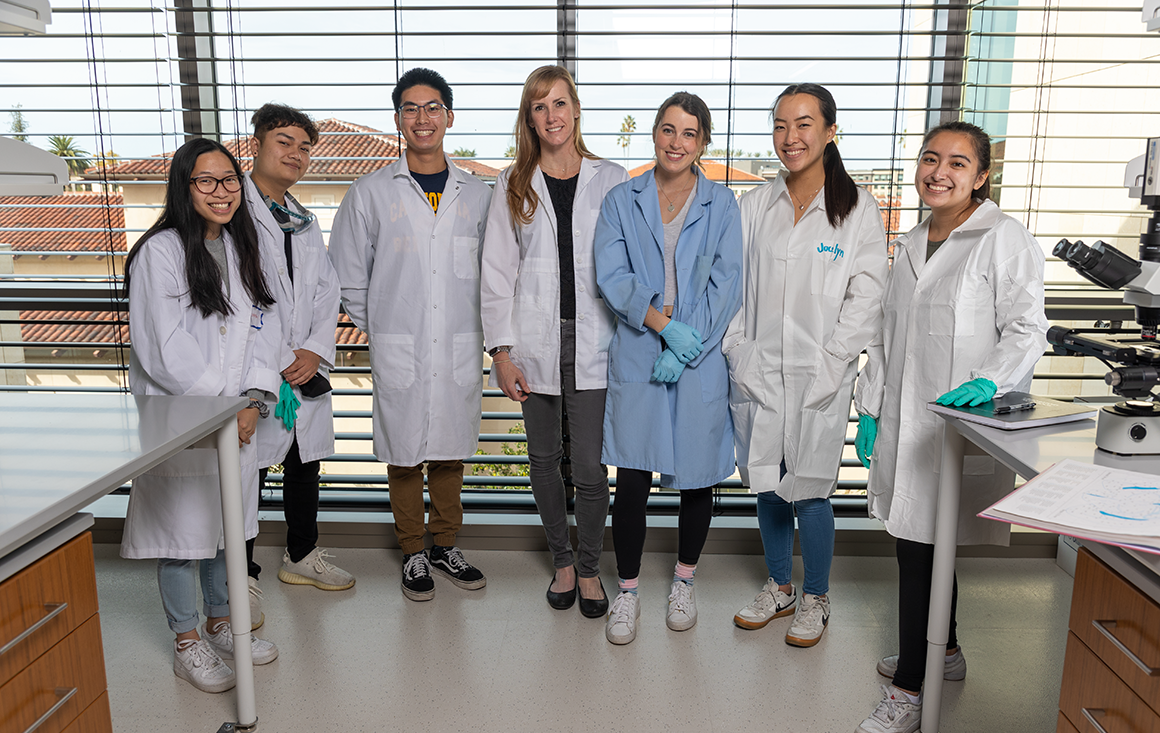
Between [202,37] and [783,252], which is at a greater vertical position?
[202,37]

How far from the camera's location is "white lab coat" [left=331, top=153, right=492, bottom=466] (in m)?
2.77

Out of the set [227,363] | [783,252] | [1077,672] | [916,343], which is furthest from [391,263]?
[1077,672]

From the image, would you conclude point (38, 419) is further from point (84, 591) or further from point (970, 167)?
point (970, 167)

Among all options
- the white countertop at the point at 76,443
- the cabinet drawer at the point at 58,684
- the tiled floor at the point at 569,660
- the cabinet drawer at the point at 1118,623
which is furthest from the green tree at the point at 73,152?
the cabinet drawer at the point at 1118,623

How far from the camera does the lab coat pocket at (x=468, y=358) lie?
285 centimetres

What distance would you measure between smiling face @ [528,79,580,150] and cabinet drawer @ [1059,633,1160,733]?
194 cm

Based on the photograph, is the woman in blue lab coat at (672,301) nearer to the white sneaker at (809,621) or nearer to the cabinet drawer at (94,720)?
the white sneaker at (809,621)

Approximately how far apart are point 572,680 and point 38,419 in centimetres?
166

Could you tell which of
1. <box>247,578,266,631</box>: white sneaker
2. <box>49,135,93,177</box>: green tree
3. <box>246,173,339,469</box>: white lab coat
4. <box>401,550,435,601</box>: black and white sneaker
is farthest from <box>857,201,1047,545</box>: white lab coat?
<box>49,135,93,177</box>: green tree

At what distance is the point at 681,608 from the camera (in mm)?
2752

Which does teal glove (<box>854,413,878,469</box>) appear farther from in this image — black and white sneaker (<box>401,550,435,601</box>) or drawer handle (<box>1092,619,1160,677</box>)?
black and white sneaker (<box>401,550,435,601</box>)

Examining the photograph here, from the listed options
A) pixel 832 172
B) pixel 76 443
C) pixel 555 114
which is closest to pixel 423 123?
pixel 555 114

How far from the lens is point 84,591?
62.2 inches

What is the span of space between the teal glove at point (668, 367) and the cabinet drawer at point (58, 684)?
1603 mm
